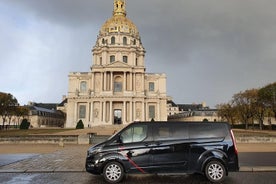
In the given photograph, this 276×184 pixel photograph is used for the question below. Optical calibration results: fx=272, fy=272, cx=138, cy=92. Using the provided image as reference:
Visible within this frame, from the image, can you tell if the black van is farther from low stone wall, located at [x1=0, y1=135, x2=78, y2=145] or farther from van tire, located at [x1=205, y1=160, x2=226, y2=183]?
low stone wall, located at [x1=0, y1=135, x2=78, y2=145]

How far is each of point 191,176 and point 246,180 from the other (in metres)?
2.10

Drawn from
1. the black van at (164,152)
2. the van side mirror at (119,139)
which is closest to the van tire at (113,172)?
the black van at (164,152)

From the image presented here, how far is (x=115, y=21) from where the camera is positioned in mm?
94250

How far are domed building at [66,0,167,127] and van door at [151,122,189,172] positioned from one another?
2744 inches

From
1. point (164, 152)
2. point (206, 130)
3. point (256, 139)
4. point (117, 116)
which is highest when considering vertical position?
point (117, 116)

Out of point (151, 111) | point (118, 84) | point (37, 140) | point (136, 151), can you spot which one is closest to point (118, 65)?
point (118, 84)

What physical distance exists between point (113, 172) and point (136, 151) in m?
1.11

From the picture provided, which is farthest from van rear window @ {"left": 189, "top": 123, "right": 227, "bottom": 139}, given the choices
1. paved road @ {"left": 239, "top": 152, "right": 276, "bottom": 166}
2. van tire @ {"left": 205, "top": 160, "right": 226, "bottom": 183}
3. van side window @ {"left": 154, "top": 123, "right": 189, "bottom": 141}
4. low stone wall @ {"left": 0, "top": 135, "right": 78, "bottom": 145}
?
low stone wall @ {"left": 0, "top": 135, "right": 78, "bottom": 145}

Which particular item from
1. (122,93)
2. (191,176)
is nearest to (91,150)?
(191,176)

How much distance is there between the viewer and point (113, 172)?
9844 millimetres

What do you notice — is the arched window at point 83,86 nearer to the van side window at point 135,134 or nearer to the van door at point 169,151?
the van side window at point 135,134

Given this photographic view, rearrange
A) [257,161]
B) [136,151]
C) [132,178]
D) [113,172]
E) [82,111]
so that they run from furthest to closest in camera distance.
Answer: [82,111] < [257,161] < [132,178] < [136,151] < [113,172]

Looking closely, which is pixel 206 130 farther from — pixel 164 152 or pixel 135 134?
pixel 135 134

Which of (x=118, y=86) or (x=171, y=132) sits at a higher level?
(x=118, y=86)
